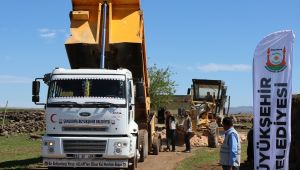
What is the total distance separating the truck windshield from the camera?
1419 cm

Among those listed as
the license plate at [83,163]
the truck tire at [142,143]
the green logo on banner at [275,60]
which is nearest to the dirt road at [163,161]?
A: the truck tire at [142,143]

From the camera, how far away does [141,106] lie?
18.6 meters

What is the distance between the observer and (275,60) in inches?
376

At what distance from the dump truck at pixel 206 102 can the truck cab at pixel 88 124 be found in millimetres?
12745

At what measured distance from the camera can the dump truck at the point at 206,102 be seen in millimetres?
27828

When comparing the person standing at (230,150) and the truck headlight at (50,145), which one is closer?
the person standing at (230,150)

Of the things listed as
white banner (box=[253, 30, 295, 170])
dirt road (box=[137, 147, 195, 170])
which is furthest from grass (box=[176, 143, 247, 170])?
white banner (box=[253, 30, 295, 170])

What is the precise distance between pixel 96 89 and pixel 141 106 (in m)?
4.55

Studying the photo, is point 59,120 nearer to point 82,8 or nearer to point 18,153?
point 82,8

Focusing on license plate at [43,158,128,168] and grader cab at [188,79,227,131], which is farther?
grader cab at [188,79,227,131]

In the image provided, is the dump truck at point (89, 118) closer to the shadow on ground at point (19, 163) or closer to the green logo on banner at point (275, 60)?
the shadow on ground at point (19, 163)

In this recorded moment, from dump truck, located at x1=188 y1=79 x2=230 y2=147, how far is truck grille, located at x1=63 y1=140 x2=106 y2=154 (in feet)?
42.8

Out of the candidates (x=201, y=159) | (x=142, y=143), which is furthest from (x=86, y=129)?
(x=201, y=159)

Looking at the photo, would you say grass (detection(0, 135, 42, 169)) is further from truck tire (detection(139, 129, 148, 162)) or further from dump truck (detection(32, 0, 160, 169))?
dump truck (detection(32, 0, 160, 169))
